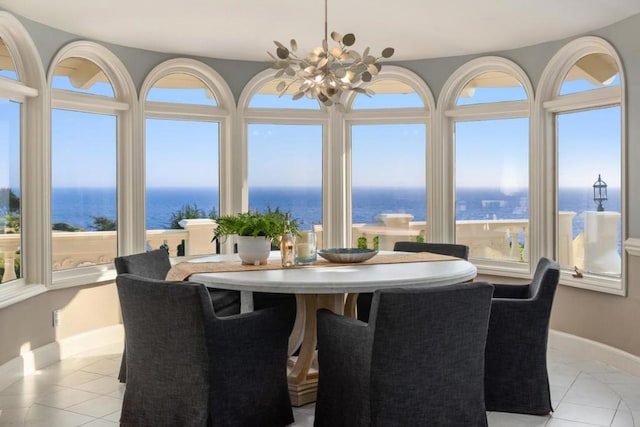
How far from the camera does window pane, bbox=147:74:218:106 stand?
208 inches

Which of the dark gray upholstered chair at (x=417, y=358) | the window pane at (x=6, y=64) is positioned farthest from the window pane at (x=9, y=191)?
the dark gray upholstered chair at (x=417, y=358)

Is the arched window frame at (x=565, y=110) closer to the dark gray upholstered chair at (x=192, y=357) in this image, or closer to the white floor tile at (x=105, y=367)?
the dark gray upholstered chair at (x=192, y=357)

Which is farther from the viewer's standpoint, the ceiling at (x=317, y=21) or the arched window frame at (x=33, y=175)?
the arched window frame at (x=33, y=175)

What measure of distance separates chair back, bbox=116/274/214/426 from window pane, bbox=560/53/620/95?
11.2 ft

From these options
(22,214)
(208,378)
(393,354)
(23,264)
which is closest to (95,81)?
(22,214)

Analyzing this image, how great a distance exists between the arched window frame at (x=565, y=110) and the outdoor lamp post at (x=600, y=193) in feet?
1.02

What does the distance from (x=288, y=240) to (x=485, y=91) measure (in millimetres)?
2745

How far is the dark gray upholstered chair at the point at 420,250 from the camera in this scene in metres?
4.05

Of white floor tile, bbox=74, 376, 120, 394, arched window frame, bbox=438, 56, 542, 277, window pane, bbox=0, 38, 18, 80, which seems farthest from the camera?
arched window frame, bbox=438, 56, 542, 277

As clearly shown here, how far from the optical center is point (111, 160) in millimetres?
5043

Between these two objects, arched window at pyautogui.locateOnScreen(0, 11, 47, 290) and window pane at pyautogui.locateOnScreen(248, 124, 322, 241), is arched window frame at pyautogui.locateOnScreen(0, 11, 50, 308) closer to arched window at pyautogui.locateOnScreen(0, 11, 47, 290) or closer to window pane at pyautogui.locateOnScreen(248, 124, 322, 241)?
arched window at pyautogui.locateOnScreen(0, 11, 47, 290)

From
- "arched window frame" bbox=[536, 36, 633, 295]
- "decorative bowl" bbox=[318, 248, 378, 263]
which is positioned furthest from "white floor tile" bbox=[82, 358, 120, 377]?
"arched window frame" bbox=[536, 36, 633, 295]

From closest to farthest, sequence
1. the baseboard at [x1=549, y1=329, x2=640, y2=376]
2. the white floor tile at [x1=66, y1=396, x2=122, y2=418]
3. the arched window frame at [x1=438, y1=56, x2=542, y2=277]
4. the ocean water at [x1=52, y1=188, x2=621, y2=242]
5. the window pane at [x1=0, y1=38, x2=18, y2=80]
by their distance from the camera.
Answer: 1. the white floor tile at [x1=66, y1=396, x2=122, y2=418]
2. the window pane at [x1=0, y1=38, x2=18, y2=80]
3. the baseboard at [x1=549, y1=329, x2=640, y2=376]
4. the ocean water at [x1=52, y1=188, x2=621, y2=242]
5. the arched window frame at [x1=438, y1=56, x2=542, y2=277]

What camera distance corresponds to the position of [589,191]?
4.67 meters
